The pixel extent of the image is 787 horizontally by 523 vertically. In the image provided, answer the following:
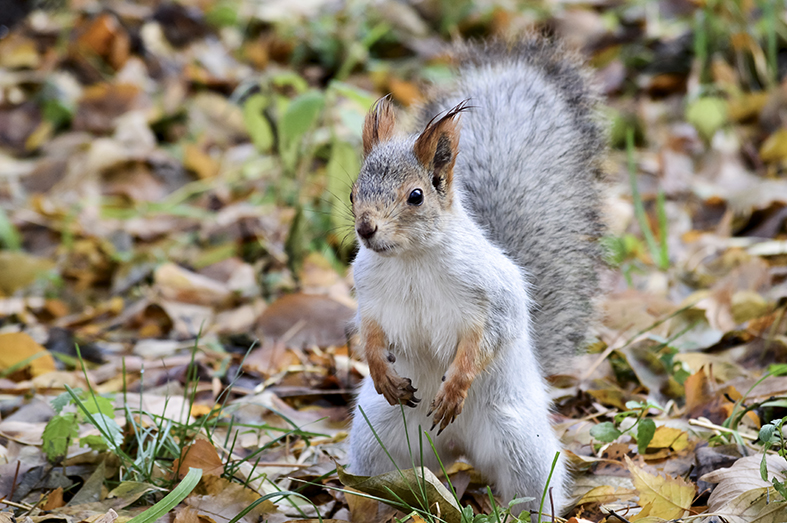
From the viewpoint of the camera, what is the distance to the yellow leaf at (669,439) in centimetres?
185

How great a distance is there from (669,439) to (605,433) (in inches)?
6.1

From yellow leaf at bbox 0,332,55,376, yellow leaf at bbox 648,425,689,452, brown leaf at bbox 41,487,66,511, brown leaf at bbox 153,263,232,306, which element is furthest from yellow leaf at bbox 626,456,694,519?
brown leaf at bbox 153,263,232,306

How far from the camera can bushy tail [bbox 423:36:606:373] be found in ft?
6.43

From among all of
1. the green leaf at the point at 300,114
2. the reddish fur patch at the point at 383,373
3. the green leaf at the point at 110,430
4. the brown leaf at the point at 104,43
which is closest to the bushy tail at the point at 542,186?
the reddish fur patch at the point at 383,373

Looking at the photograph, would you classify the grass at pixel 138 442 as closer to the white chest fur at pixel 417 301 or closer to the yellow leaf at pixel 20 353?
the white chest fur at pixel 417 301

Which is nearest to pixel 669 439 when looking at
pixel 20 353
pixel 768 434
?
pixel 768 434

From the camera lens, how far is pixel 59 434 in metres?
1.80

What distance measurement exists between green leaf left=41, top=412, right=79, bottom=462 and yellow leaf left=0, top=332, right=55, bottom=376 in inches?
25.2

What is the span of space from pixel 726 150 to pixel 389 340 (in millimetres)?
2709

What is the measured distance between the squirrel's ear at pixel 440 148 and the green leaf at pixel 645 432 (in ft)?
2.31

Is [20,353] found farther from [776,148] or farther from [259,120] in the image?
[776,148]

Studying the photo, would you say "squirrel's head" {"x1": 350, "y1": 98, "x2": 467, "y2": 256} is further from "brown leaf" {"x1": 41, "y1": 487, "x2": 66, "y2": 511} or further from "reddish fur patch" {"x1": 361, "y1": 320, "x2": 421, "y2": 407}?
"brown leaf" {"x1": 41, "y1": 487, "x2": 66, "y2": 511}

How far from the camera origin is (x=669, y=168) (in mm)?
3693

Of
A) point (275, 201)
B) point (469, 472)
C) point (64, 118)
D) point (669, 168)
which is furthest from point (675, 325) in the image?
point (64, 118)
